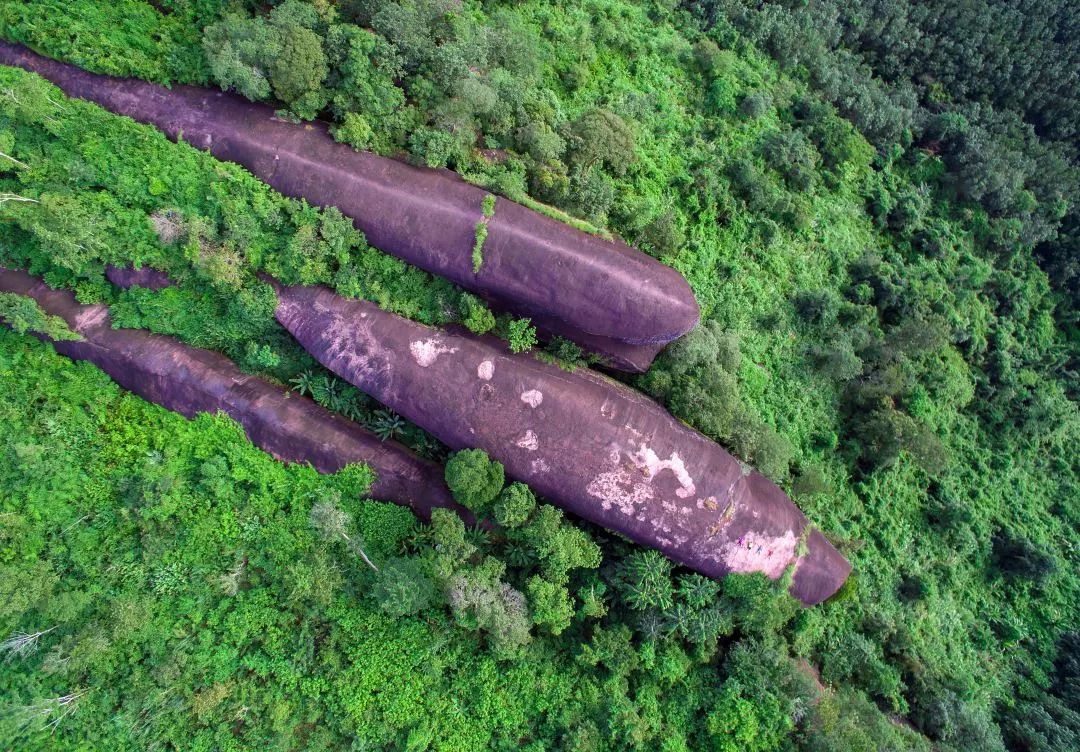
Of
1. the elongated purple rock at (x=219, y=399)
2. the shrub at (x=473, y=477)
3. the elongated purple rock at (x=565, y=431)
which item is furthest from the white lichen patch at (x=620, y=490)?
the elongated purple rock at (x=219, y=399)

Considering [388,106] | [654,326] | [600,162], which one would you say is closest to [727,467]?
[654,326]

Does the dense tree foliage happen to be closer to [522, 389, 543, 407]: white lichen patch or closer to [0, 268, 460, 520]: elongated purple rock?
[0, 268, 460, 520]: elongated purple rock

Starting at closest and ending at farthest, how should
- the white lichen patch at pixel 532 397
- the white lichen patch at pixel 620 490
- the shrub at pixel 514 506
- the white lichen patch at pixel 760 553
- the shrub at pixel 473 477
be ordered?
the shrub at pixel 473 477 < the shrub at pixel 514 506 < the white lichen patch at pixel 620 490 < the white lichen patch at pixel 532 397 < the white lichen patch at pixel 760 553

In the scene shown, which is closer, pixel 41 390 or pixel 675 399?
pixel 41 390

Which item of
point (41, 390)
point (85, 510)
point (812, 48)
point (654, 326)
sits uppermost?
point (812, 48)

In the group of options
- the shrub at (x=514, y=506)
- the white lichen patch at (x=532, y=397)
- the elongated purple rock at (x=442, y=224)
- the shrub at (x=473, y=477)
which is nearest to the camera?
the shrub at (x=473, y=477)

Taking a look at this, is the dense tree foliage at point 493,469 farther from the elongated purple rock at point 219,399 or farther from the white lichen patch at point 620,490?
the white lichen patch at point 620,490

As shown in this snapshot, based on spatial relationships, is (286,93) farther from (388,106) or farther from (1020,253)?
(1020,253)
